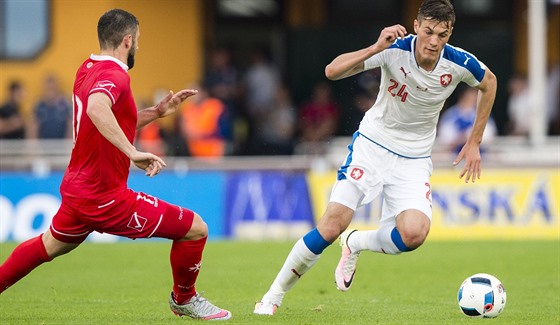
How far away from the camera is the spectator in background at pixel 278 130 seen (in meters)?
20.0

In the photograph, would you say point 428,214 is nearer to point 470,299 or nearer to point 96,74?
point 470,299

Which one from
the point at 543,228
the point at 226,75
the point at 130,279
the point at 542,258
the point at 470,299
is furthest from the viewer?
the point at 226,75

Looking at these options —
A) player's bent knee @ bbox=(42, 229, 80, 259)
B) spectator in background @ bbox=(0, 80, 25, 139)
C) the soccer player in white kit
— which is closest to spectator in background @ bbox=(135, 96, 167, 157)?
spectator in background @ bbox=(0, 80, 25, 139)

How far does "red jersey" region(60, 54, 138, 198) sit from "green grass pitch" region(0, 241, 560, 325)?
1.15 meters

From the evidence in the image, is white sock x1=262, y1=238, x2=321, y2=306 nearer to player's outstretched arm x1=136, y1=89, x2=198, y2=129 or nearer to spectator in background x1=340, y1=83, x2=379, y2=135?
player's outstretched arm x1=136, y1=89, x2=198, y2=129

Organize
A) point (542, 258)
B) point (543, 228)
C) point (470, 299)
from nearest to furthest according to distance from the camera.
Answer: point (470, 299) < point (542, 258) < point (543, 228)

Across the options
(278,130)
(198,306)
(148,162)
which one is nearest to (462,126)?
(278,130)

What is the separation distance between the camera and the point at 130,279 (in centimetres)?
1190

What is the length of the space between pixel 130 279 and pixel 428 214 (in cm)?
430

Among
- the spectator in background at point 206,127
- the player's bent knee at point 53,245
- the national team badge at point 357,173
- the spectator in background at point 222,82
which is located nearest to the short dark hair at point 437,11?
the national team badge at point 357,173

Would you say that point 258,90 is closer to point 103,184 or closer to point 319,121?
point 319,121

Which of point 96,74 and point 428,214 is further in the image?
point 428,214

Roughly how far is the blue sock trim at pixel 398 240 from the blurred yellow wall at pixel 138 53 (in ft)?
41.5

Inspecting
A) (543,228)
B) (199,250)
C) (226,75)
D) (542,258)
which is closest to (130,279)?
(199,250)
